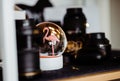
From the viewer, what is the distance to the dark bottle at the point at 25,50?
57 cm

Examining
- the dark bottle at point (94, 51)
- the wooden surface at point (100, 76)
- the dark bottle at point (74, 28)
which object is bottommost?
the wooden surface at point (100, 76)

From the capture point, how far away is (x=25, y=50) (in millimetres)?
567

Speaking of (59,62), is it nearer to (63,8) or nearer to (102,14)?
(63,8)

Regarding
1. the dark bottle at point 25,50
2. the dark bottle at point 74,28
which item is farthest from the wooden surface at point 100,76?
the dark bottle at point 74,28

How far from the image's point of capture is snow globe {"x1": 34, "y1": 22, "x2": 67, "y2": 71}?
2.19 ft

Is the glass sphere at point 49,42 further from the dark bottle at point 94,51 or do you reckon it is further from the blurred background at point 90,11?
the blurred background at point 90,11

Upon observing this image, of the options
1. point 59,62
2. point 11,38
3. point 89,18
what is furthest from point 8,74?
point 89,18

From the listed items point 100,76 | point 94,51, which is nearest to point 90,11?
point 94,51

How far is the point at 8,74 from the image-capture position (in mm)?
523

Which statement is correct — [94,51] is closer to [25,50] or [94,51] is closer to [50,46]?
[50,46]

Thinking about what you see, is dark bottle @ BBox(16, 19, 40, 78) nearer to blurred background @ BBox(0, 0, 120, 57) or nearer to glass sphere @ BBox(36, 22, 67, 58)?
glass sphere @ BBox(36, 22, 67, 58)

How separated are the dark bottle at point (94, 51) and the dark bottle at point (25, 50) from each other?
0.68 feet

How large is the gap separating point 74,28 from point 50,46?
222 millimetres

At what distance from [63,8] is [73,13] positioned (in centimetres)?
9
